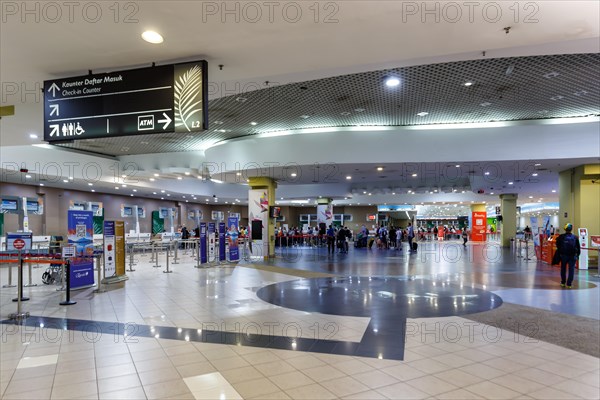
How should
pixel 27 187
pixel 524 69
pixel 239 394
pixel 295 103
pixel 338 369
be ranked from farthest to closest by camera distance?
Result: pixel 27 187 < pixel 295 103 < pixel 524 69 < pixel 338 369 < pixel 239 394

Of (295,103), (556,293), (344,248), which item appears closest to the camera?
(556,293)

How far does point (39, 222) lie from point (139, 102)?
19.6 metres

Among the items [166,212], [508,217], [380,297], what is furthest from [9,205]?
[508,217]

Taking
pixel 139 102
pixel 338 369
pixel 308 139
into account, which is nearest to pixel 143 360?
pixel 338 369

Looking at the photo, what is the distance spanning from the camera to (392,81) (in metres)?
8.45

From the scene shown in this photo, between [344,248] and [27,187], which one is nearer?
[27,187]

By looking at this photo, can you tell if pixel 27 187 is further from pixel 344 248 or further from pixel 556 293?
pixel 556 293

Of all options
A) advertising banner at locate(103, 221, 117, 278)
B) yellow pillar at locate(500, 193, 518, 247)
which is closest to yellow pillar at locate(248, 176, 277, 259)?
advertising banner at locate(103, 221, 117, 278)

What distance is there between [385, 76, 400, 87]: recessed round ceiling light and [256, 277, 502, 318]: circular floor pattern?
15.4 feet

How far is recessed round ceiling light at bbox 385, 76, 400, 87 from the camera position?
8.27 m

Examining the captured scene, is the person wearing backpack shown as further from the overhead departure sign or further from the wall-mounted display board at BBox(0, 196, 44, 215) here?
the wall-mounted display board at BBox(0, 196, 44, 215)

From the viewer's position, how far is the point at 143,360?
4477 mm

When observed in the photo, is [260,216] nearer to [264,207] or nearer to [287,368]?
A: [264,207]

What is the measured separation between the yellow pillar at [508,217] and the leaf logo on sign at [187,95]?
25259 mm
